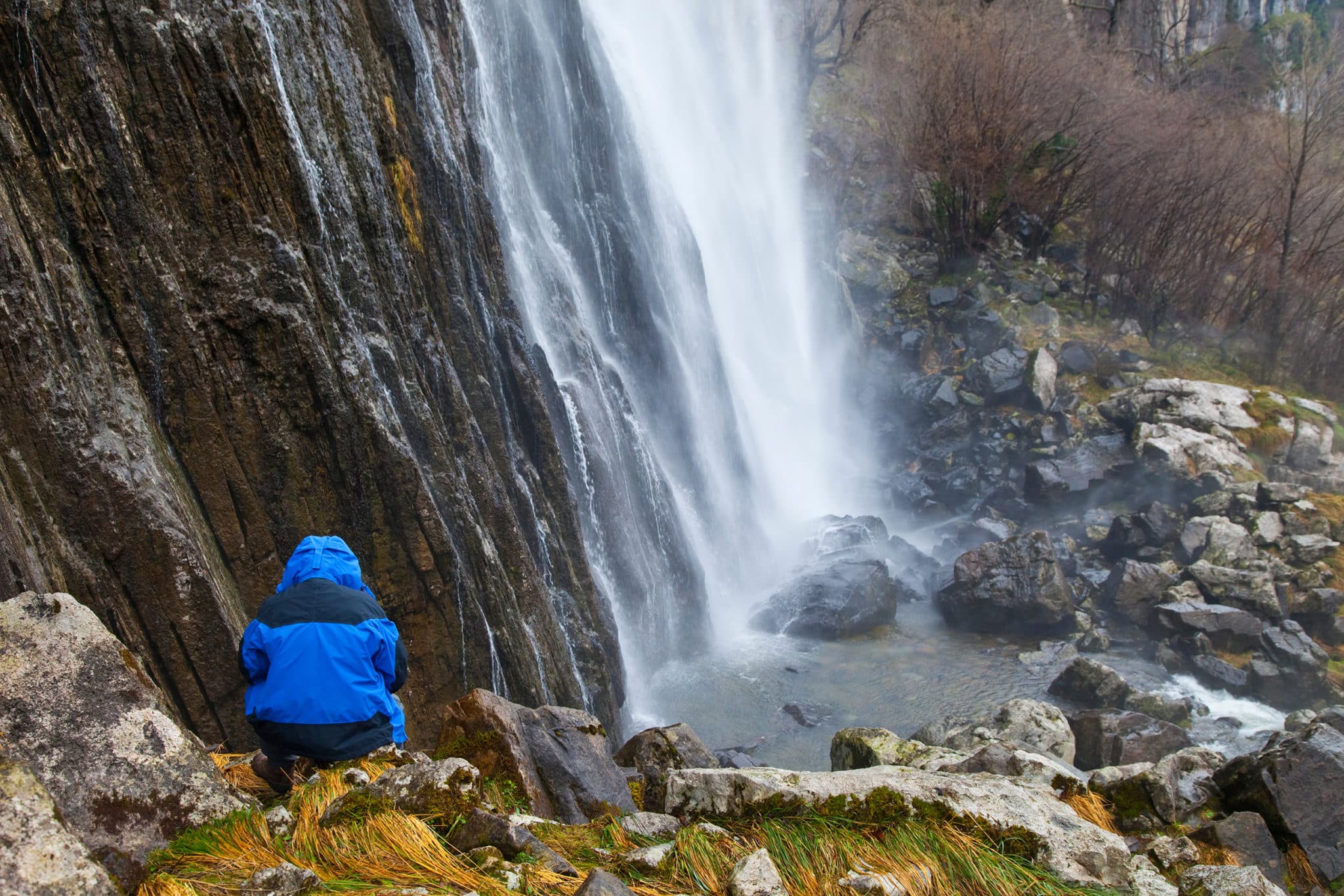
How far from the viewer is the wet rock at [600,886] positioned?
277 centimetres

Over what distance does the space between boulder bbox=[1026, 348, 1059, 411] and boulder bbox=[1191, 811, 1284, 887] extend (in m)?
19.1

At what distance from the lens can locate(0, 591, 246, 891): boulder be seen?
10.2 ft

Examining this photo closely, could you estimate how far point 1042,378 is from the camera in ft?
75.0

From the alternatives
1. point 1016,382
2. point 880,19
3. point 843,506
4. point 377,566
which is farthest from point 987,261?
point 377,566

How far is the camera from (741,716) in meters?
12.2

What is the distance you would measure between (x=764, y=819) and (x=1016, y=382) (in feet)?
71.6

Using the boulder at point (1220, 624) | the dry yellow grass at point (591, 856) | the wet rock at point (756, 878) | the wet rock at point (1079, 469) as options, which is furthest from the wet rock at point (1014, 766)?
the wet rock at point (1079, 469)

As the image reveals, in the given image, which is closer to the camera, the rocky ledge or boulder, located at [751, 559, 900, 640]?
the rocky ledge

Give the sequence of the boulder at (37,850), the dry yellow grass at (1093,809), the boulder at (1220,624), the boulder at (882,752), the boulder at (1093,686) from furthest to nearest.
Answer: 1. the boulder at (1220,624)
2. the boulder at (1093,686)
3. the boulder at (882,752)
4. the dry yellow grass at (1093,809)
5. the boulder at (37,850)

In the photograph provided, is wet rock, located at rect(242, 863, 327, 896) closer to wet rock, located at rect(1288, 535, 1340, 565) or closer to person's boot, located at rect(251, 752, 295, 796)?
person's boot, located at rect(251, 752, 295, 796)

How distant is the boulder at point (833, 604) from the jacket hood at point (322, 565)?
39.6 feet

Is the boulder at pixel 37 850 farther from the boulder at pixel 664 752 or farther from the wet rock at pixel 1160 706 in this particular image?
the wet rock at pixel 1160 706

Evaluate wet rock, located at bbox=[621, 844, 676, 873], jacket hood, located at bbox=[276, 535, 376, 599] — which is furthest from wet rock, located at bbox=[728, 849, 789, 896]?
jacket hood, located at bbox=[276, 535, 376, 599]

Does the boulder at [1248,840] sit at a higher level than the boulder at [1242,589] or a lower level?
higher
